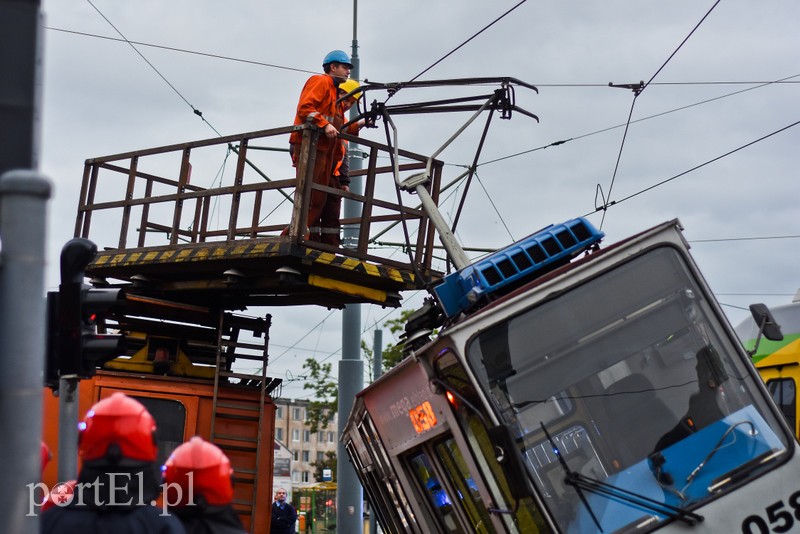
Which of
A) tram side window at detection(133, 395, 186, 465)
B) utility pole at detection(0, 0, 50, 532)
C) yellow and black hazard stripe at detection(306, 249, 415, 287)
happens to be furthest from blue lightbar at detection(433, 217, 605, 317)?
tram side window at detection(133, 395, 186, 465)

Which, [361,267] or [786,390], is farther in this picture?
[361,267]

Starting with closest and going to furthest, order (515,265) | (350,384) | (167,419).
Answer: (515,265) < (167,419) < (350,384)

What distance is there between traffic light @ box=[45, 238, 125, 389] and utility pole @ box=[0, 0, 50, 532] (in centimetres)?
209

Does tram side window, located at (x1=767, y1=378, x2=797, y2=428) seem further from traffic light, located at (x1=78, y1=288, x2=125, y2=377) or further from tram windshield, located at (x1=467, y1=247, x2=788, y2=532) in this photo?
traffic light, located at (x1=78, y1=288, x2=125, y2=377)

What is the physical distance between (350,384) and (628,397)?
792cm

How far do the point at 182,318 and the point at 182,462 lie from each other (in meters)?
7.29

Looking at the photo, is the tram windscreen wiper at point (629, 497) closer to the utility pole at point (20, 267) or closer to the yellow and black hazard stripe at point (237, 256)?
the utility pole at point (20, 267)

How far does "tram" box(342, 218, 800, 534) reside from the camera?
560 centimetres

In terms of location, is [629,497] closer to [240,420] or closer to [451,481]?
[451,481]

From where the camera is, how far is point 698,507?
553cm

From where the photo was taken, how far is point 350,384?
1355 centimetres

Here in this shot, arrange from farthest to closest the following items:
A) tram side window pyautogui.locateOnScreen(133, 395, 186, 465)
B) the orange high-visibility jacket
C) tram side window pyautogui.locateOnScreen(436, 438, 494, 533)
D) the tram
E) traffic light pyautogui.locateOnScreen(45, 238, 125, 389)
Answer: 1. the orange high-visibility jacket
2. tram side window pyautogui.locateOnScreen(133, 395, 186, 465)
3. tram side window pyautogui.locateOnScreen(436, 438, 494, 533)
4. the tram
5. traffic light pyautogui.locateOnScreen(45, 238, 125, 389)

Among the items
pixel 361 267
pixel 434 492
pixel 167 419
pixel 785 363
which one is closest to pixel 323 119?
pixel 361 267

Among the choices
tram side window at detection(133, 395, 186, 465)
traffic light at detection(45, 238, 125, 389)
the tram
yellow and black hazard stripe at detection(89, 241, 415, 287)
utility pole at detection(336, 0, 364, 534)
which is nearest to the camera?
traffic light at detection(45, 238, 125, 389)
